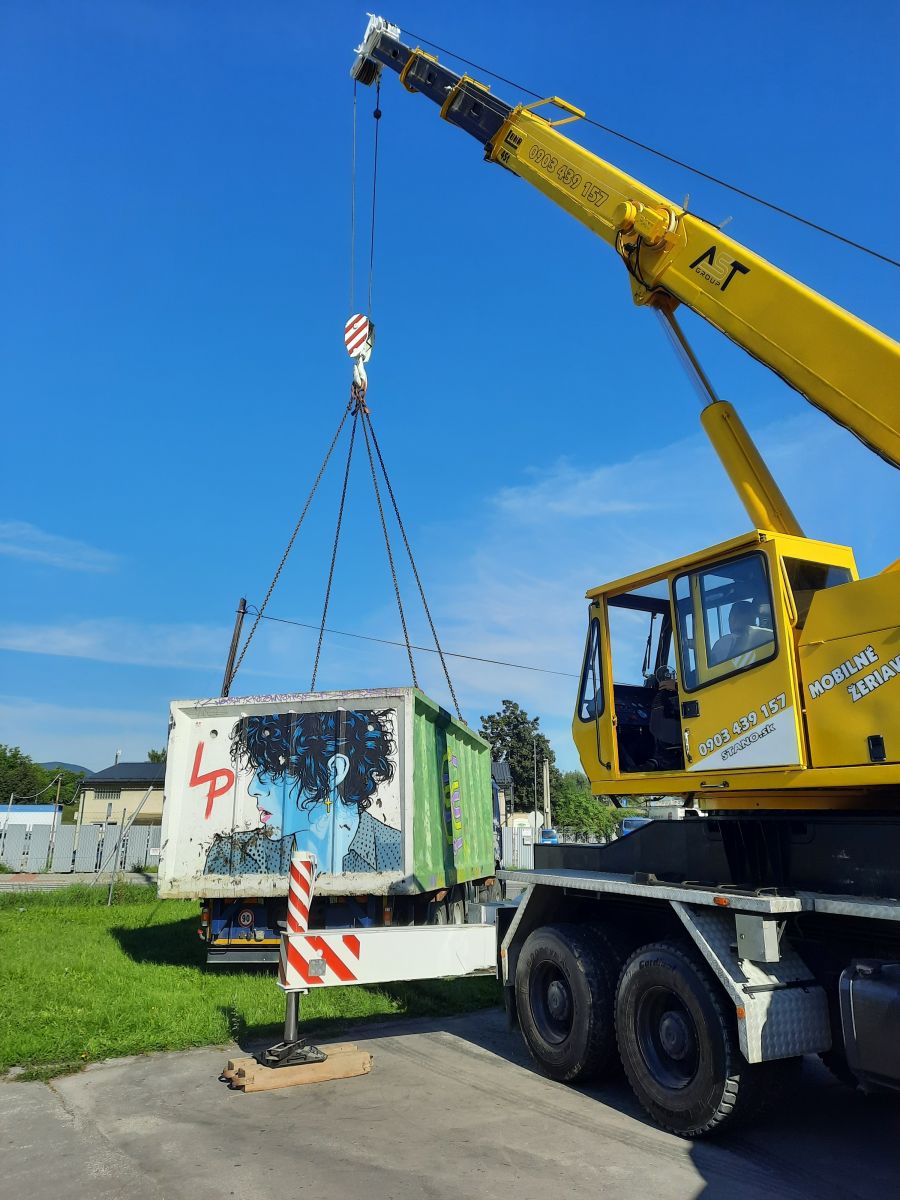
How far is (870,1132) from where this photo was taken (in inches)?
193

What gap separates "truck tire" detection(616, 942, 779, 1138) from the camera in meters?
4.57

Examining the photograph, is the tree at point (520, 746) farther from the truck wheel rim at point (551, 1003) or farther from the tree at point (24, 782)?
the truck wheel rim at point (551, 1003)

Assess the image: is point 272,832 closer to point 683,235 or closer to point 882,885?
point 882,885

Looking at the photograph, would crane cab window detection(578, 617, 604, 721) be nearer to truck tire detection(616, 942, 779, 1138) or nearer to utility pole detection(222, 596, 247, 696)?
truck tire detection(616, 942, 779, 1138)

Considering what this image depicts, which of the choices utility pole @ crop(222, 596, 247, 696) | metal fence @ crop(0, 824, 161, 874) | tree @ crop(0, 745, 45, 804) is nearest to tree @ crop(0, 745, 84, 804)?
Result: tree @ crop(0, 745, 45, 804)

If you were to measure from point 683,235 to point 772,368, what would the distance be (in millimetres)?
1591

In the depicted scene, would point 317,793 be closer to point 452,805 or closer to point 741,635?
point 452,805

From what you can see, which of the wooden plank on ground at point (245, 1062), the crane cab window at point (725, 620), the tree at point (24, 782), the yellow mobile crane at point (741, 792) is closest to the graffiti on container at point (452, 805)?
the yellow mobile crane at point (741, 792)

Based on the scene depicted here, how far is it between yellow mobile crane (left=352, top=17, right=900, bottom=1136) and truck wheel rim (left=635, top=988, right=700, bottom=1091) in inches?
0.6

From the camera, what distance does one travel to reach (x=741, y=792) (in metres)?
5.14

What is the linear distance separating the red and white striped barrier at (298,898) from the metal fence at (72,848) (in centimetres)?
2435

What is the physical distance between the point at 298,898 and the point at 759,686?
11.9ft

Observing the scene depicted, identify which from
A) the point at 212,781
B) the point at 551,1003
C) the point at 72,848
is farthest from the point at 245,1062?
the point at 72,848

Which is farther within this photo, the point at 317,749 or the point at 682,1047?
the point at 317,749
